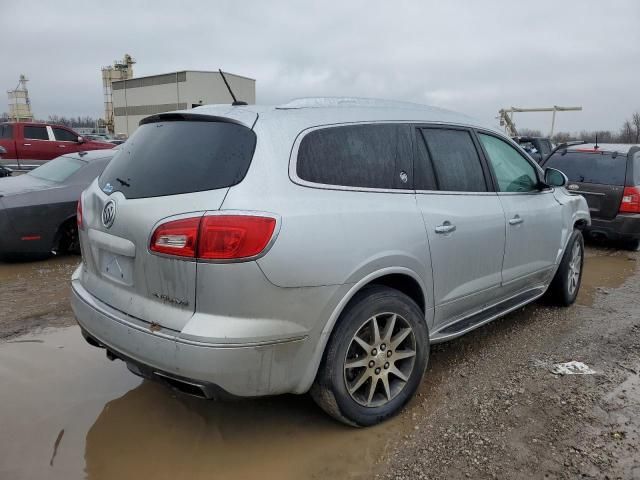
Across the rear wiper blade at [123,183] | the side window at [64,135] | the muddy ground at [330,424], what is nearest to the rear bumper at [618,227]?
the muddy ground at [330,424]

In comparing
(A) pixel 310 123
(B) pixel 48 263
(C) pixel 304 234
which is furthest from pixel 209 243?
(B) pixel 48 263

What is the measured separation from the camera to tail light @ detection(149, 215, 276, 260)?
86.5 inches

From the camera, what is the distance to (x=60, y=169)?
21.6 feet

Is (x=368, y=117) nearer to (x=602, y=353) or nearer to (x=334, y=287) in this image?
(x=334, y=287)

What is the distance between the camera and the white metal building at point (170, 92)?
5016 cm

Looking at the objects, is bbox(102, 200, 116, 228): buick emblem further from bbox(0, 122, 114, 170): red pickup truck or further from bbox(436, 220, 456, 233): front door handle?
bbox(0, 122, 114, 170): red pickup truck

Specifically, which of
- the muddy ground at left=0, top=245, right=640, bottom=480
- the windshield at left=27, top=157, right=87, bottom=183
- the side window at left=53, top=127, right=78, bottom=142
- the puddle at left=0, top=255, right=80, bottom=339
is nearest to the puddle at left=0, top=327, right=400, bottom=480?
the muddy ground at left=0, top=245, right=640, bottom=480

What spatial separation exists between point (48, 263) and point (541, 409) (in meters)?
5.65

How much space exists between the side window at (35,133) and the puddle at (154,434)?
1260cm

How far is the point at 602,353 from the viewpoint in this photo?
154 inches

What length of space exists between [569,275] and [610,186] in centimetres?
327

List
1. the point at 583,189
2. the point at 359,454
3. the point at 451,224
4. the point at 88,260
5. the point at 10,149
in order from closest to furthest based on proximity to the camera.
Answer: the point at 359,454
the point at 88,260
the point at 451,224
the point at 583,189
the point at 10,149

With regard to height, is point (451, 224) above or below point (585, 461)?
above

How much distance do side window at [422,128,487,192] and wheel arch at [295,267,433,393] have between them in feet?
2.21
